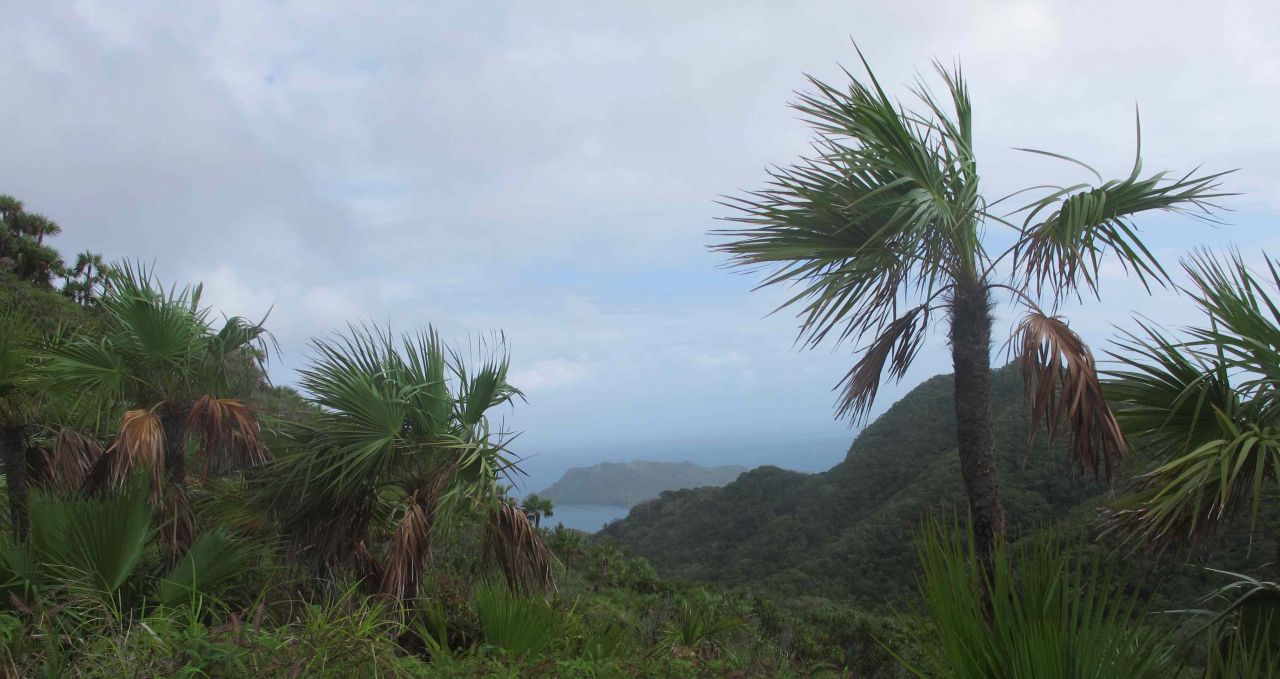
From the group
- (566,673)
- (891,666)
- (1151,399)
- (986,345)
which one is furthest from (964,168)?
(891,666)

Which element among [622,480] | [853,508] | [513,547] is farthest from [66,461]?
[622,480]

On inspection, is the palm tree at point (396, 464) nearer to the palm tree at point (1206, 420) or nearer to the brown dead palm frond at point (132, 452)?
the brown dead palm frond at point (132, 452)

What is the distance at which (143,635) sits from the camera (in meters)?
3.47

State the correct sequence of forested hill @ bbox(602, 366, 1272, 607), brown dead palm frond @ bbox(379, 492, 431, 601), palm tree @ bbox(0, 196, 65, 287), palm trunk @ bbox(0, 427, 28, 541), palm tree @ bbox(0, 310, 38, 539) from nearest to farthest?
brown dead palm frond @ bbox(379, 492, 431, 601) < palm tree @ bbox(0, 310, 38, 539) < palm trunk @ bbox(0, 427, 28, 541) < forested hill @ bbox(602, 366, 1272, 607) < palm tree @ bbox(0, 196, 65, 287)

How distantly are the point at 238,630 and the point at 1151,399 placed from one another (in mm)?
5610

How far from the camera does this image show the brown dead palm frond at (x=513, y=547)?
6.09 meters

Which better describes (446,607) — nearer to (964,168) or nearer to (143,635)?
(143,635)

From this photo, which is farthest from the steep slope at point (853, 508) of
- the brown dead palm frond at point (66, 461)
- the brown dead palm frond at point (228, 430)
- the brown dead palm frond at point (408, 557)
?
the brown dead palm frond at point (66, 461)

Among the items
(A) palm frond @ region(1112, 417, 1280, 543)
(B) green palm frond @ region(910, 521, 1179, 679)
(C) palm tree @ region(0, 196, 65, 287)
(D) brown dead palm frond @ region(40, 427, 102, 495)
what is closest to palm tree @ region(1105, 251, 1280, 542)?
(A) palm frond @ region(1112, 417, 1280, 543)

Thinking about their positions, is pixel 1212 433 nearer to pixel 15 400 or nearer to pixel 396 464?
pixel 396 464

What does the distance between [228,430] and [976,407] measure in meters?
6.22

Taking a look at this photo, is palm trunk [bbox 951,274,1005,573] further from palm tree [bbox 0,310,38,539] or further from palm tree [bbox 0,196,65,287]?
palm tree [bbox 0,196,65,287]

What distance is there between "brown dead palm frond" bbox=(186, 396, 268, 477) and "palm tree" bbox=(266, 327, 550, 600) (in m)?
0.46

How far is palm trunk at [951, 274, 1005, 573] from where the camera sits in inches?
227
